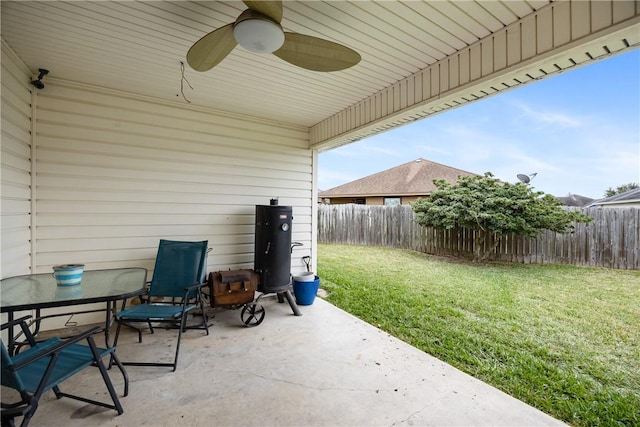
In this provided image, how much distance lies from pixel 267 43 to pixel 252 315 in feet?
9.23

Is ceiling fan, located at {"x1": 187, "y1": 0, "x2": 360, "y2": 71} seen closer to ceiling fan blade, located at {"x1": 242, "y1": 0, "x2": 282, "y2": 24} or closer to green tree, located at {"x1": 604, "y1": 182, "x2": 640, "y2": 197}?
ceiling fan blade, located at {"x1": 242, "y1": 0, "x2": 282, "y2": 24}

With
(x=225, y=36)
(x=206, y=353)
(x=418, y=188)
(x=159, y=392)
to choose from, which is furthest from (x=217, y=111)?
(x=418, y=188)

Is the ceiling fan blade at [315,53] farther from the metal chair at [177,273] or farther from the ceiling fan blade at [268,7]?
the metal chair at [177,273]

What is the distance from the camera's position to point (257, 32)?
166cm

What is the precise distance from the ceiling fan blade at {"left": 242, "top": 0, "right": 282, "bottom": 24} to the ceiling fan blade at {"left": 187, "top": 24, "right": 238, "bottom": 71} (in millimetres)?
192

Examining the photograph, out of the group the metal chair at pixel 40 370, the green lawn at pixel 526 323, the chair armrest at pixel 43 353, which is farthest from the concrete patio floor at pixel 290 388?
the chair armrest at pixel 43 353

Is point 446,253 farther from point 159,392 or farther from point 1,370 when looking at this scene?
point 1,370

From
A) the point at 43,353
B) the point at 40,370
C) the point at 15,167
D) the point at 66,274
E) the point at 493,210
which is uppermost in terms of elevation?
the point at 15,167

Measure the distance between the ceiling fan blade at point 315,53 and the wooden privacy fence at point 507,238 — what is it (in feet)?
21.7

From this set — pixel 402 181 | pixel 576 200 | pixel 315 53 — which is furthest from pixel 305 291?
pixel 576 200

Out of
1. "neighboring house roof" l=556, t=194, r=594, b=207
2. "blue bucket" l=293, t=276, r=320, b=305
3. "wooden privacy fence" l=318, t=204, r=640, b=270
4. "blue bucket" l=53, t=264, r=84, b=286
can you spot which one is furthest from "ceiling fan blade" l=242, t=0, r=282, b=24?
"neighboring house roof" l=556, t=194, r=594, b=207

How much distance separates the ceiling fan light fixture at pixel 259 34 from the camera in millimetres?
1611

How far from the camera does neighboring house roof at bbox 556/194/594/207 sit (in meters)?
15.0

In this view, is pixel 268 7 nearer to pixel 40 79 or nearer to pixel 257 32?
pixel 257 32
